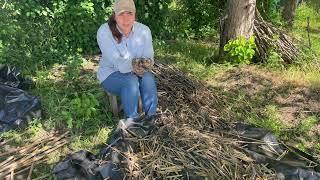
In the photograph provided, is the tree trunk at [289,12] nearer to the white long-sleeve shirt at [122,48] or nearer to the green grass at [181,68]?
the green grass at [181,68]

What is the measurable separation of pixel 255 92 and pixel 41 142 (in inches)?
112

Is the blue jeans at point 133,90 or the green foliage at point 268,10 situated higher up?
the green foliage at point 268,10

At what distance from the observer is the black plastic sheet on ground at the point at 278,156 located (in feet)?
11.7

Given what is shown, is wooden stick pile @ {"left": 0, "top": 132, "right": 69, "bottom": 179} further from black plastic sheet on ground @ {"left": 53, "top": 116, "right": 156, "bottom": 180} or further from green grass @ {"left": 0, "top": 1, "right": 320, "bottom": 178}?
black plastic sheet on ground @ {"left": 53, "top": 116, "right": 156, "bottom": 180}

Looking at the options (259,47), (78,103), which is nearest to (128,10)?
(78,103)

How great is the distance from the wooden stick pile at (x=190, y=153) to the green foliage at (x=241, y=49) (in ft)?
6.64

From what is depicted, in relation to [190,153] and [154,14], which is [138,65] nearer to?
[190,153]

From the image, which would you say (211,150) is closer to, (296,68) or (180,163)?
(180,163)

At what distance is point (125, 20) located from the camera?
433 cm

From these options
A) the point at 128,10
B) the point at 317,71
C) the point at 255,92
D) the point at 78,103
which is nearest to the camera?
the point at 128,10

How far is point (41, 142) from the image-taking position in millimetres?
4453

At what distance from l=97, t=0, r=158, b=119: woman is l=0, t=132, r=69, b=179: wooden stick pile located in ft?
2.57

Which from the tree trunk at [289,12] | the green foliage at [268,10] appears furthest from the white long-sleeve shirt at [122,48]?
the tree trunk at [289,12]

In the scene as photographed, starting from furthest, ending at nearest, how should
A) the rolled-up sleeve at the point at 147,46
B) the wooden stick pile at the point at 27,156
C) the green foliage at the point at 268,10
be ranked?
the green foliage at the point at 268,10, the rolled-up sleeve at the point at 147,46, the wooden stick pile at the point at 27,156
